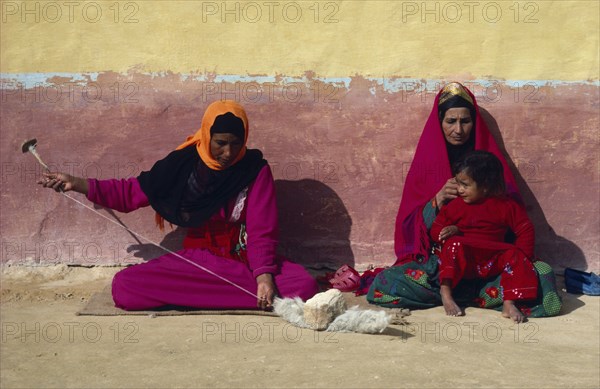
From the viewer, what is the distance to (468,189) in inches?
229

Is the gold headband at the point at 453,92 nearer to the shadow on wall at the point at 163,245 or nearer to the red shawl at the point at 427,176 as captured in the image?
the red shawl at the point at 427,176

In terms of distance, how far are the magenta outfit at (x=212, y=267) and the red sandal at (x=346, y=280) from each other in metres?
0.43

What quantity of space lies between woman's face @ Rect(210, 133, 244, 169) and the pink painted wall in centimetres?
61

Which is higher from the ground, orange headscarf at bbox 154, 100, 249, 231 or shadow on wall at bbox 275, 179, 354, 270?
orange headscarf at bbox 154, 100, 249, 231

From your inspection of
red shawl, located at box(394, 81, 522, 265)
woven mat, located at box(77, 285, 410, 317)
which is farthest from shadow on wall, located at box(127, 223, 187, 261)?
red shawl, located at box(394, 81, 522, 265)

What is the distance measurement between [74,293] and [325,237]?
5.57 ft

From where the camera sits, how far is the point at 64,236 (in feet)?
21.3

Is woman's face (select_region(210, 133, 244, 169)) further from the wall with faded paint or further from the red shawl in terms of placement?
the red shawl

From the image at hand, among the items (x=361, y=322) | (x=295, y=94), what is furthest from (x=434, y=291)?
(x=295, y=94)

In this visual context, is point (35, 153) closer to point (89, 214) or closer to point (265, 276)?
point (89, 214)

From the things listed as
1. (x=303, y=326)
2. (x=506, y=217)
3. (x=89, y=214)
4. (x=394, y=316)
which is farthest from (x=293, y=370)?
(x=89, y=214)

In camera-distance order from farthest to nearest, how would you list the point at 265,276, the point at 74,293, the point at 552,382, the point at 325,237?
the point at 325,237 < the point at 74,293 < the point at 265,276 < the point at 552,382

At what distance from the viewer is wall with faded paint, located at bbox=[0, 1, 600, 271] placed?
638 centimetres

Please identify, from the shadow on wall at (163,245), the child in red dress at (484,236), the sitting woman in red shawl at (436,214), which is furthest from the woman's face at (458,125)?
the shadow on wall at (163,245)
